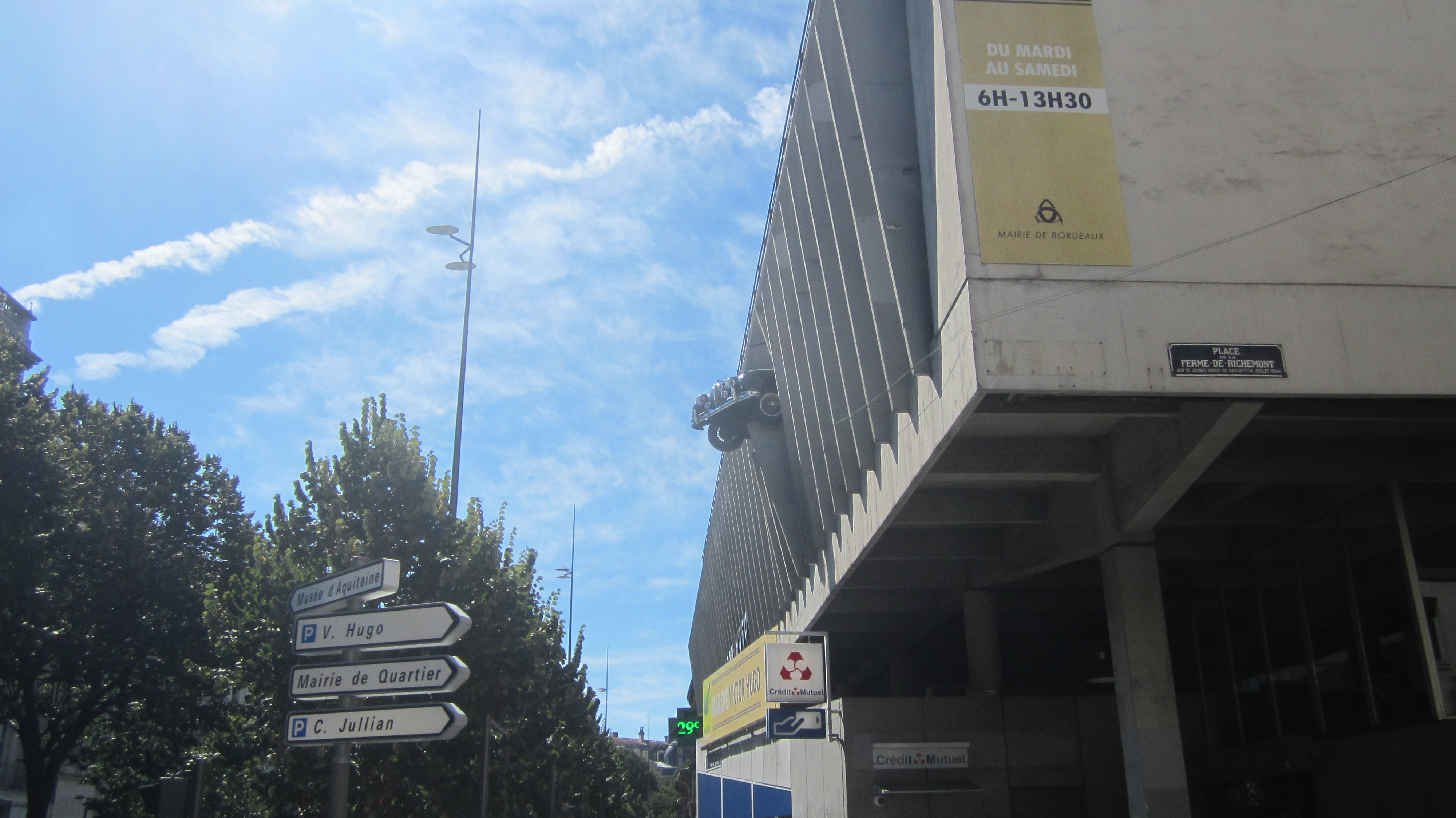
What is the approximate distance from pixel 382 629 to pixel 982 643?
50.6 feet

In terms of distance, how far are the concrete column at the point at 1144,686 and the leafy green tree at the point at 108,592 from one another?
21039 millimetres

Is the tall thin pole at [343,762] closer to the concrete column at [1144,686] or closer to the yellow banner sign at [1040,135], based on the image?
the yellow banner sign at [1040,135]

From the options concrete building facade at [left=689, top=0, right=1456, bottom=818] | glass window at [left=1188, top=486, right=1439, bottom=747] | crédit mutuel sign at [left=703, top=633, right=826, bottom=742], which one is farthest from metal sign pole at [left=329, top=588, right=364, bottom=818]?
glass window at [left=1188, top=486, right=1439, bottom=747]

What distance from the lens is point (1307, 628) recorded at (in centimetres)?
1798

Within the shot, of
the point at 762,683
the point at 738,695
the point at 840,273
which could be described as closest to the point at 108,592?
the point at 738,695

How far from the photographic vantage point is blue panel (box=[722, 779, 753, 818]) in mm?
32781

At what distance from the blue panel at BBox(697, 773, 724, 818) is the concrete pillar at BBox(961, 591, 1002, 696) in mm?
20533

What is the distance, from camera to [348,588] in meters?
8.73

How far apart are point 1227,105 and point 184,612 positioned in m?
32.8

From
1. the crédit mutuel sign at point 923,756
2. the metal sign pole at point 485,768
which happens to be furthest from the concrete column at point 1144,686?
the metal sign pole at point 485,768

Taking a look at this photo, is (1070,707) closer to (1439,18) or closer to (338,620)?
(1439,18)

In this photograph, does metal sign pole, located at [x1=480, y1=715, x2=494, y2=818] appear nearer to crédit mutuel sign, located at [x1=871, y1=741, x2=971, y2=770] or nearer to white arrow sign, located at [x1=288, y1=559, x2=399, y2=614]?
white arrow sign, located at [x1=288, y1=559, x2=399, y2=614]

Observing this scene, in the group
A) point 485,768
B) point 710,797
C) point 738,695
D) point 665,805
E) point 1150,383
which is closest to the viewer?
point 1150,383

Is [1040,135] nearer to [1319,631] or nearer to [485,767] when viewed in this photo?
[1319,631]
